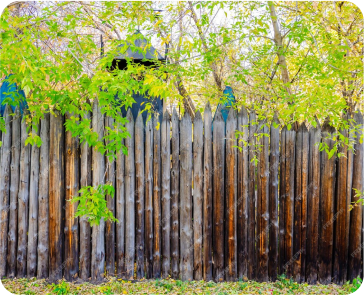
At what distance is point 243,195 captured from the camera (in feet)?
12.9

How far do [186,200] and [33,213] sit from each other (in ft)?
6.65

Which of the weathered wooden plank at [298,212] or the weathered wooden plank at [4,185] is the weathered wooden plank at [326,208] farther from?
the weathered wooden plank at [4,185]

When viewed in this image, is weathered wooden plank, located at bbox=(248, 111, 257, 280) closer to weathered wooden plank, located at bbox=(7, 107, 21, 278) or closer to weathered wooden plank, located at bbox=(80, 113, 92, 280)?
A: weathered wooden plank, located at bbox=(80, 113, 92, 280)

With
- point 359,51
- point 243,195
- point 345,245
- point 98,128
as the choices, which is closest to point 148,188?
point 98,128

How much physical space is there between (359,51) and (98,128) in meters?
5.27

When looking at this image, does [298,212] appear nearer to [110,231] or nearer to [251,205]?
[251,205]

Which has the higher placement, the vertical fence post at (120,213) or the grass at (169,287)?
the vertical fence post at (120,213)

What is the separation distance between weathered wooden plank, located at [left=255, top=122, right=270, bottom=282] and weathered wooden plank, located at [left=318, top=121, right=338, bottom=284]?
742 millimetres

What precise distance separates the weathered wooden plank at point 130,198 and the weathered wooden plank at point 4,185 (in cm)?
157

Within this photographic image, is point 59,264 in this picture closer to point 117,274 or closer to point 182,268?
point 117,274

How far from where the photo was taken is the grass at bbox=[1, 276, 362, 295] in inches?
144

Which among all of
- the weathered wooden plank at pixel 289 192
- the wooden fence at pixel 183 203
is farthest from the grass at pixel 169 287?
the weathered wooden plank at pixel 289 192

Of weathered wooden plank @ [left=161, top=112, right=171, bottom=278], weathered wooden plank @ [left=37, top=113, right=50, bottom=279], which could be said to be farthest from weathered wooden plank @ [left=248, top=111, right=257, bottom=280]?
weathered wooden plank @ [left=37, top=113, right=50, bottom=279]

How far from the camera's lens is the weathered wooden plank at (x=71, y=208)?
3900 mm
